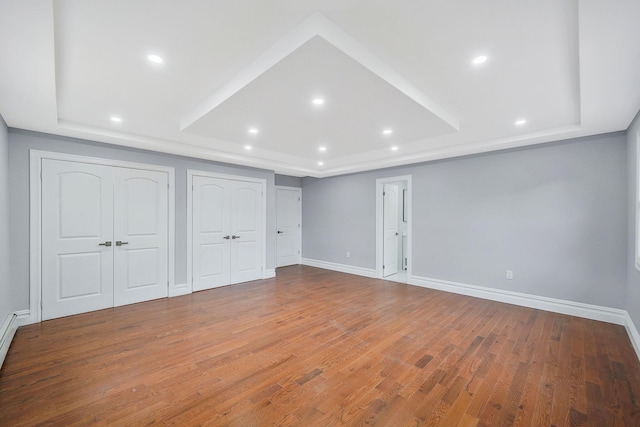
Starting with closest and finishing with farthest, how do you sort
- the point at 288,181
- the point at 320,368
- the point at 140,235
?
the point at 320,368 < the point at 140,235 < the point at 288,181

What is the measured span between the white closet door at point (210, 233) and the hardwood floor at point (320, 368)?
1.00 meters

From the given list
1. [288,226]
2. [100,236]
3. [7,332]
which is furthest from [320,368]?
[288,226]

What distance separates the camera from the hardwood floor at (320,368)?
68.8 inches

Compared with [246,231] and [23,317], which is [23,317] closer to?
[23,317]

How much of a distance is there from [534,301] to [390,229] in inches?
107

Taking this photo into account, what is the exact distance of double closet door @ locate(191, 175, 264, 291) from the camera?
463 centimetres

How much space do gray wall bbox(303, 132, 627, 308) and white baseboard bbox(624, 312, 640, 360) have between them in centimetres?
28

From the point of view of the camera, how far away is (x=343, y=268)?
6281mm

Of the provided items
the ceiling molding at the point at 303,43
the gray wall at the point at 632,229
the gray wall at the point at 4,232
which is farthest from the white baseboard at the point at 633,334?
the gray wall at the point at 4,232

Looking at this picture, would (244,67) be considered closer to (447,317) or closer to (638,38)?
(638,38)

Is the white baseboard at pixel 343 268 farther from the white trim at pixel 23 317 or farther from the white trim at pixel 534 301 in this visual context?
the white trim at pixel 23 317

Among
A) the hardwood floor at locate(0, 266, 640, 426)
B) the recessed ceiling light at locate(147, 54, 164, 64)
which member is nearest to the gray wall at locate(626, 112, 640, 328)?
the hardwood floor at locate(0, 266, 640, 426)

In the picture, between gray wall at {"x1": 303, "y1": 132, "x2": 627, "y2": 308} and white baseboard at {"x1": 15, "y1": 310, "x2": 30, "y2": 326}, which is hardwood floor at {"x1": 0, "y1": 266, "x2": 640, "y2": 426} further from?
gray wall at {"x1": 303, "y1": 132, "x2": 627, "y2": 308}

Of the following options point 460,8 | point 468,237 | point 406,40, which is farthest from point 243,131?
point 468,237
